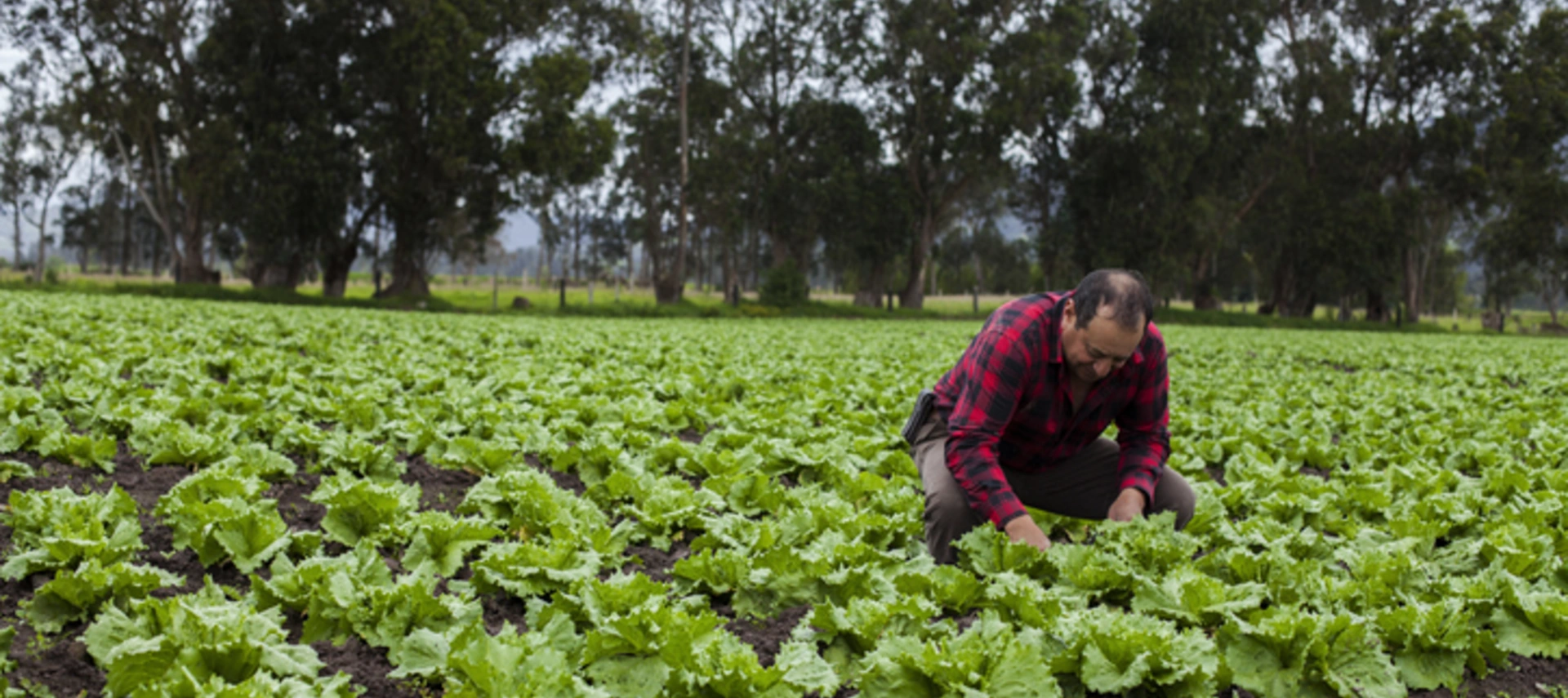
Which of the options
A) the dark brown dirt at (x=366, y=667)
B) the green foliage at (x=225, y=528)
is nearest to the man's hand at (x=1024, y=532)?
the dark brown dirt at (x=366, y=667)

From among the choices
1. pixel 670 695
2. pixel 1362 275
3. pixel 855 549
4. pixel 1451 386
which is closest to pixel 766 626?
pixel 855 549

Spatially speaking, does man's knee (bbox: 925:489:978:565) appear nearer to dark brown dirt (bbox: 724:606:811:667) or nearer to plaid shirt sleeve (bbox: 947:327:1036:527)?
plaid shirt sleeve (bbox: 947:327:1036:527)

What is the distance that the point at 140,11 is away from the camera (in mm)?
32812

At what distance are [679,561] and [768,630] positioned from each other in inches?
19.5

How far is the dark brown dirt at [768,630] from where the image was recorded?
3.76 m

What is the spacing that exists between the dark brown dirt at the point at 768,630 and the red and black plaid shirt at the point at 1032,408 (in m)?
0.89

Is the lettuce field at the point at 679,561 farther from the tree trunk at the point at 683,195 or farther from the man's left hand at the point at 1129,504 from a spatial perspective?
the tree trunk at the point at 683,195

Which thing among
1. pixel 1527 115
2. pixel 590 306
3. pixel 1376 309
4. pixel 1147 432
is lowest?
pixel 1147 432

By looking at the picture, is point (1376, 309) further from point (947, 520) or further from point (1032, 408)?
point (947, 520)

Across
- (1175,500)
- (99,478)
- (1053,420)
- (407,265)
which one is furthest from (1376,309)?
(99,478)

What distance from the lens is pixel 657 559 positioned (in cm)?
483

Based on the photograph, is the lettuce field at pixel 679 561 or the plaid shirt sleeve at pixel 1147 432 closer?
the lettuce field at pixel 679 561

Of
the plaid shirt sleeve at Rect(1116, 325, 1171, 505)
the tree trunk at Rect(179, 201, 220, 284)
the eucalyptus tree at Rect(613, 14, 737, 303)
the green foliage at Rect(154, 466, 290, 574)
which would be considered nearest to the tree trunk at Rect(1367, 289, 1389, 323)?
the eucalyptus tree at Rect(613, 14, 737, 303)

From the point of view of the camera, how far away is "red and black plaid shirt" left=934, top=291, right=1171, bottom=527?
4.18 metres
